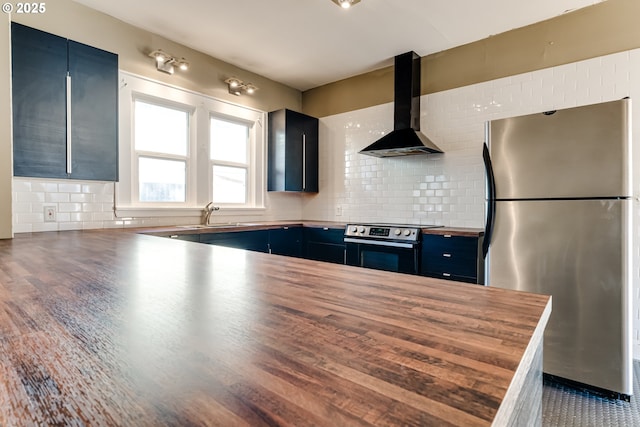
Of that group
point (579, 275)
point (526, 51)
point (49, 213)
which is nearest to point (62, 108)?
point (49, 213)

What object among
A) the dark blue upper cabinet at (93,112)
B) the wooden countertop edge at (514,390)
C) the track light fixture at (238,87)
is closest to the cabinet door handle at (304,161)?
the track light fixture at (238,87)

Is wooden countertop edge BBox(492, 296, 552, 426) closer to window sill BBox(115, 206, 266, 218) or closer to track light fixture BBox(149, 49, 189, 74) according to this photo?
window sill BBox(115, 206, 266, 218)

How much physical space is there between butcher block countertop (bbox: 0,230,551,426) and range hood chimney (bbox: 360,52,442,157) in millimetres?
2730

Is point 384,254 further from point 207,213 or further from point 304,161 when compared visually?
point 207,213

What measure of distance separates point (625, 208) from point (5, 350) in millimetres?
2592

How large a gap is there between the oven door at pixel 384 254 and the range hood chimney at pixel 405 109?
1.01m

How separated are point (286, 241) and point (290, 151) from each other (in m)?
1.17

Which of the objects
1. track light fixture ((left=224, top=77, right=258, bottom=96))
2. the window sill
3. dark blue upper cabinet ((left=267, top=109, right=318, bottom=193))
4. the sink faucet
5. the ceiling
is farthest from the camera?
dark blue upper cabinet ((left=267, top=109, right=318, bottom=193))

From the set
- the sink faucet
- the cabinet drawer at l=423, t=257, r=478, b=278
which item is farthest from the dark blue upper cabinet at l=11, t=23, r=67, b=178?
the cabinet drawer at l=423, t=257, r=478, b=278

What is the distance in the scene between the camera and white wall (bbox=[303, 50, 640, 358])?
256 centimetres

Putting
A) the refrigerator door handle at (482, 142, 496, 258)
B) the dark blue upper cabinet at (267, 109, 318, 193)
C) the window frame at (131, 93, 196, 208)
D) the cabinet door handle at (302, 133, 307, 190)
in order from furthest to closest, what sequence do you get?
the cabinet door handle at (302, 133, 307, 190) → the dark blue upper cabinet at (267, 109, 318, 193) → the window frame at (131, 93, 196, 208) → the refrigerator door handle at (482, 142, 496, 258)

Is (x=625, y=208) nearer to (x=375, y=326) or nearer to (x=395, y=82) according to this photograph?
(x=375, y=326)

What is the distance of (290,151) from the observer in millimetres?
4145

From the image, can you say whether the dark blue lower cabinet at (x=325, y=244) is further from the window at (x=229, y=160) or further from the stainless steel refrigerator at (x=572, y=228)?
the stainless steel refrigerator at (x=572, y=228)
